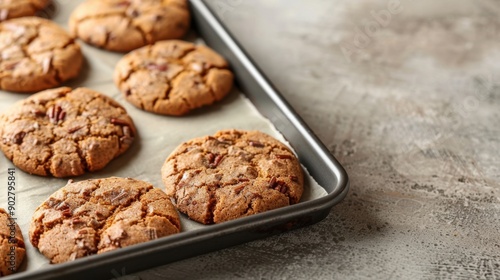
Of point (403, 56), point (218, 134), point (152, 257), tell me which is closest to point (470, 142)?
point (403, 56)

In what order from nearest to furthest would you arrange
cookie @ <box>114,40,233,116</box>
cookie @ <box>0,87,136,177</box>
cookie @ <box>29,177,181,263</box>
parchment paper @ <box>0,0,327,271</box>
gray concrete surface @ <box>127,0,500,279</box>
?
1. cookie @ <box>29,177,181,263</box>
2. gray concrete surface @ <box>127,0,500,279</box>
3. parchment paper @ <box>0,0,327,271</box>
4. cookie @ <box>0,87,136,177</box>
5. cookie @ <box>114,40,233,116</box>

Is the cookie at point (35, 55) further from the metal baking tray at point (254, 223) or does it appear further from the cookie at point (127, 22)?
the metal baking tray at point (254, 223)

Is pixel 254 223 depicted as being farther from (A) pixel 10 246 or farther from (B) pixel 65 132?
(B) pixel 65 132

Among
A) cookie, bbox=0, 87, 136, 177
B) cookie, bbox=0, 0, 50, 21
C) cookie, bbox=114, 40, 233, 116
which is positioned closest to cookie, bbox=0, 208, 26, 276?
cookie, bbox=0, 87, 136, 177

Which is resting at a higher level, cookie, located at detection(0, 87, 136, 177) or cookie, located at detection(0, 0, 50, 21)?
cookie, located at detection(0, 0, 50, 21)

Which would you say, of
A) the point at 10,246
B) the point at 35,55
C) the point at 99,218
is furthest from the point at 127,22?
the point at 10,246

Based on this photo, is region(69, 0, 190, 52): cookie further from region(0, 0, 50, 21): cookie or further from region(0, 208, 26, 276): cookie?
region(0, 208, 26, 276): cookie

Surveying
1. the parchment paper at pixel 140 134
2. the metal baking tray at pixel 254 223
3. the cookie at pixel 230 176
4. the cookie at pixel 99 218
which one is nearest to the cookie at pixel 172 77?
the parchment paper at pixel 140 134
